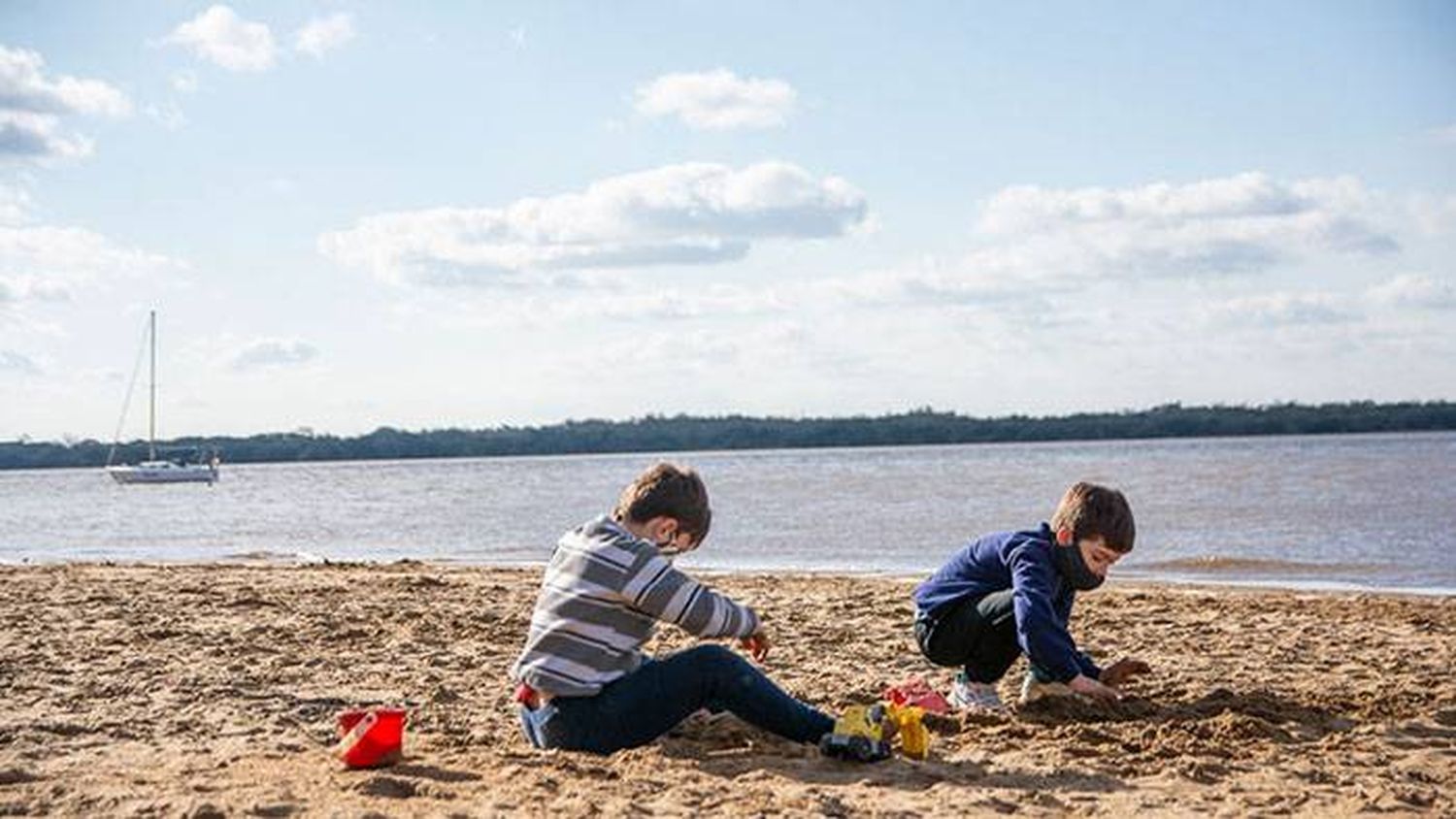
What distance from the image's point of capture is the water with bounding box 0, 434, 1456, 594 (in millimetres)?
16219

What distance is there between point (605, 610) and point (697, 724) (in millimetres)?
838

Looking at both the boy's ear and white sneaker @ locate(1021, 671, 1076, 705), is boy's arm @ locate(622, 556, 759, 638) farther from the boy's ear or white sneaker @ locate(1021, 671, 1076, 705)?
white sneaker @ locate(1021, 671, 1076, 705)

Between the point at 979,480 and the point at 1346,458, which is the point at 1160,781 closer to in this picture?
the point at 979,480

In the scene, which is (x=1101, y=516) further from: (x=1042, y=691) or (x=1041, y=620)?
(x=1042, y=691)

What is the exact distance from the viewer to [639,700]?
520cm

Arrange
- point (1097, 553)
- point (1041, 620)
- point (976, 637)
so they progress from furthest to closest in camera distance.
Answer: point (976, 637) → point (1097, 553) → point (1041, 620)

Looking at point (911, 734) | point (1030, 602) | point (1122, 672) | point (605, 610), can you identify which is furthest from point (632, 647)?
point (1122, 672)

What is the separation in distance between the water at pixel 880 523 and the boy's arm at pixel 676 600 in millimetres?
9338

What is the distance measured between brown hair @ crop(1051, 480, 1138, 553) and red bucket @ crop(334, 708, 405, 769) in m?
2.55

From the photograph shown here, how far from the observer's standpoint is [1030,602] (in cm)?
574

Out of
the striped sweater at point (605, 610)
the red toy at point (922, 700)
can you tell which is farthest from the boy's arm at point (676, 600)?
the red toy at point (922, 700)

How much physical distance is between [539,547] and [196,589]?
914 cm

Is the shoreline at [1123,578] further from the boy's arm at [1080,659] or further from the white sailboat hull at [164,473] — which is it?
the white sailboat hull at [164,473]

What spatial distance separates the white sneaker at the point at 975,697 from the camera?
6109 mm
